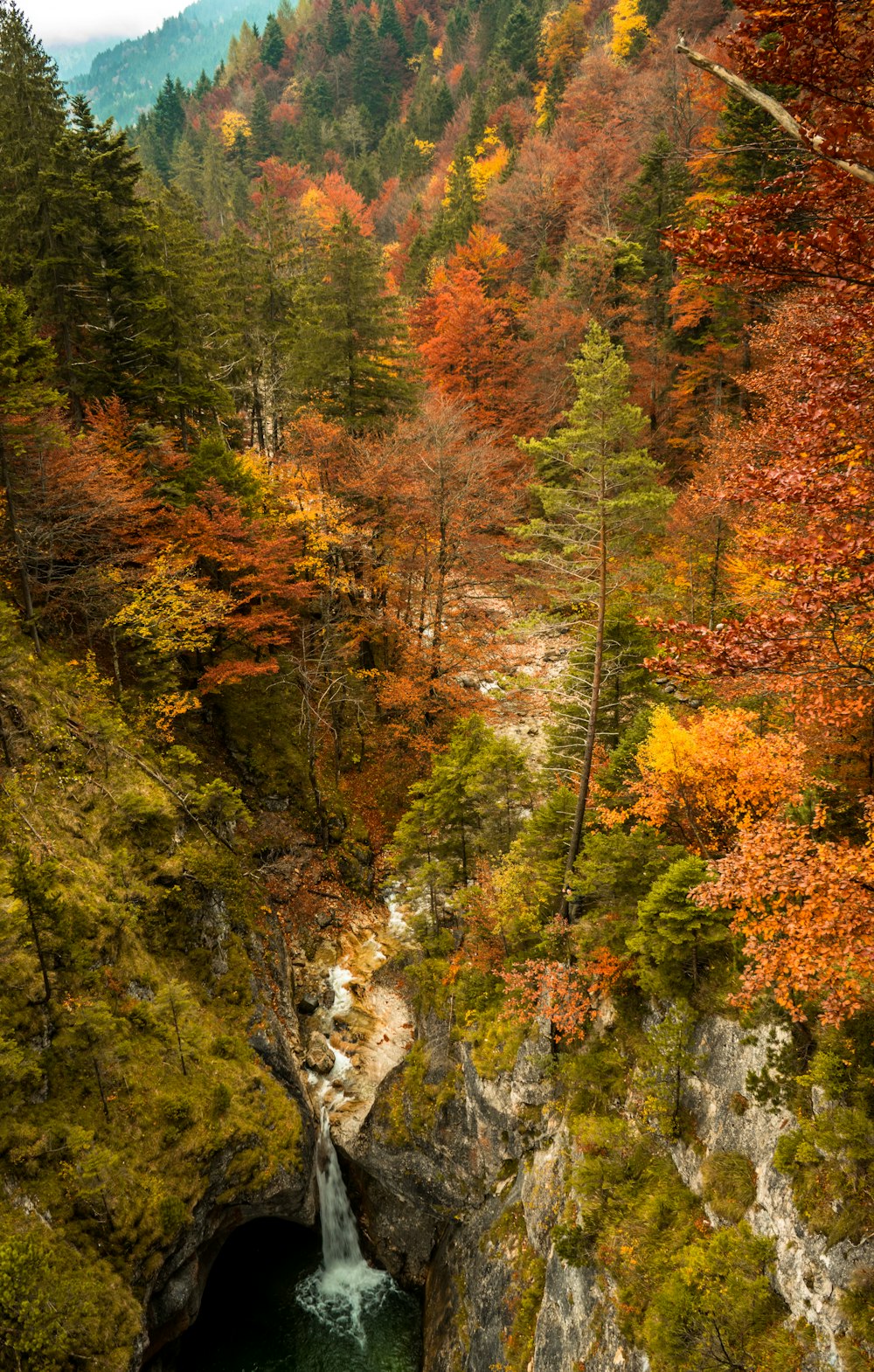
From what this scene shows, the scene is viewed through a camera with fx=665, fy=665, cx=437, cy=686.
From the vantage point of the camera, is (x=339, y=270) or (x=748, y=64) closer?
(x=748, y=64)

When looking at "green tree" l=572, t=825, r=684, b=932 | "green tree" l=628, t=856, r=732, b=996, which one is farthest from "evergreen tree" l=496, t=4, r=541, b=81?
"green tree" l=628, t=856, r=732, b=996

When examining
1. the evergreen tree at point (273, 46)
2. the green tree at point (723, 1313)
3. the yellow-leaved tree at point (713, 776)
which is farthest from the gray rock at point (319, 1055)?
the evergreen tree at point (273, 46)

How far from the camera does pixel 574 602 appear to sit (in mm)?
14367

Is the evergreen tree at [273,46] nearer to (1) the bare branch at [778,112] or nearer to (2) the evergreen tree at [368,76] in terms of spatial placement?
(2) the evergreen tree at [368,76]

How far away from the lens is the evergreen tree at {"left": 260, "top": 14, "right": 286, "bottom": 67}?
89.9 m

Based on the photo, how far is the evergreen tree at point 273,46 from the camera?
8994cm

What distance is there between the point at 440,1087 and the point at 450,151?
77.0 metres

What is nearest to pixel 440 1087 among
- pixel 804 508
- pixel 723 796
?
pixel 723 796

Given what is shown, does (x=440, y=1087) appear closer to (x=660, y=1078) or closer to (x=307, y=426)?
(x=660, y=1078)

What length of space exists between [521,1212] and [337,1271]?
23.9ft

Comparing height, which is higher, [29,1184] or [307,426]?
[307,426]

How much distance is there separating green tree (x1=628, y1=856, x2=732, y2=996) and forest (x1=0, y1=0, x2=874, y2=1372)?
7 cm

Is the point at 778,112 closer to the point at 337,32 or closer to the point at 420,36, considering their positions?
the point at 420,36

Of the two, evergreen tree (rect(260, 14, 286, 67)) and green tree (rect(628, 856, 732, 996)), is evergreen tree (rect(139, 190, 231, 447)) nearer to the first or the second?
green tree (rect(628, 856, 732, 996))
